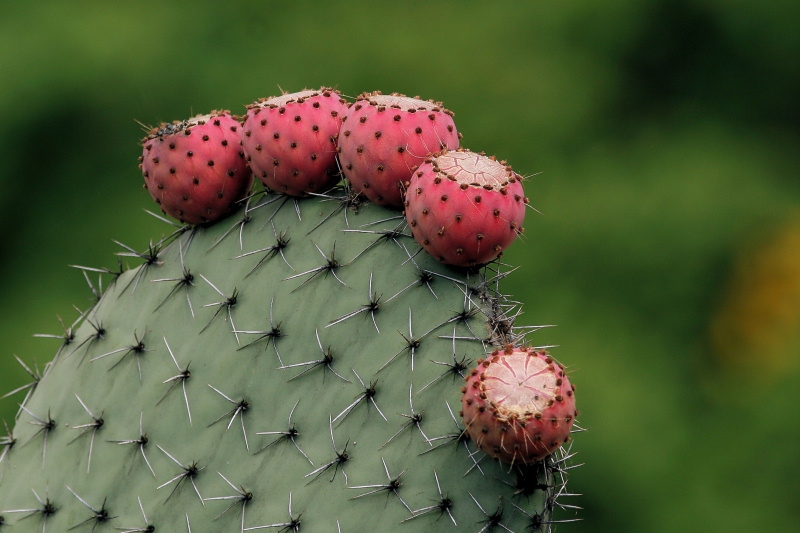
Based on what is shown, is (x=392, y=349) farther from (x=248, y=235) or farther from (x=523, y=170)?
(x=523, y=170)

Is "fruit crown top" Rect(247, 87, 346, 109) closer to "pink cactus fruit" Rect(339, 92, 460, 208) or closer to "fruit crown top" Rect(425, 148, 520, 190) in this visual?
"pink cactus fruit" Rect(339, 92, 460, 208)

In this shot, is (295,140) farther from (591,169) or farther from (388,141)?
(591,169)

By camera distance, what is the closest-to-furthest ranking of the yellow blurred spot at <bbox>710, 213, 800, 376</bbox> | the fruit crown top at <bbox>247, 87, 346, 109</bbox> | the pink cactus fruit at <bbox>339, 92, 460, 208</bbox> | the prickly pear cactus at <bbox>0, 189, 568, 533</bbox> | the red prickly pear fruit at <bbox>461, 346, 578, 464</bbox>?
1. the red prickly pear fruit at <bbox>461, 346, 578, 464</bbox>
2. the prickly pear cactus at <bbox>0, 189, 568, 533</bbox>
3. the pink cactus fruit at <bbox>339, 92, 460, 208</bbox>
4. the fruit crown top at <bbox>247, 87, 346, 109</bbox>
5. the yellow blurred spot at <bbox>710, 213, 800, 376</bbox>

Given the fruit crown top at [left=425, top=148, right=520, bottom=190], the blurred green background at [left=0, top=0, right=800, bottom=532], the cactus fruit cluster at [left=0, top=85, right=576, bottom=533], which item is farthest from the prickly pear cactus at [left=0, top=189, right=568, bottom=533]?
the blurred green background at [left=0, top=0, right=800, bottom=532]

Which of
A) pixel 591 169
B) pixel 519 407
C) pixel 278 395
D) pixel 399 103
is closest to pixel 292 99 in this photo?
pixel 399 103

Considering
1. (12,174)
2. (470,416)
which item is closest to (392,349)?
(470,416)

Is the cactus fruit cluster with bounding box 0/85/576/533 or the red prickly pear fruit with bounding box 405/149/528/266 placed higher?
the red prickly pear fruit with bounding box 405/149/528/266

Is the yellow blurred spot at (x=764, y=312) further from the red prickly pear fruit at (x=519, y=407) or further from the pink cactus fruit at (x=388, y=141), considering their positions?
the red prickly pear fruit at (x=519, y=407)

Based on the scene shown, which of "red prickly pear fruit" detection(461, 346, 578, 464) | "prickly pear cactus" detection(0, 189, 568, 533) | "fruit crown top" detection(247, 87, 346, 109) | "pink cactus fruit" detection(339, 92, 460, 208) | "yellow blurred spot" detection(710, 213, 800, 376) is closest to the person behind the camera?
"red prickly pear fruit" detection(461, 346, 578, 464)
